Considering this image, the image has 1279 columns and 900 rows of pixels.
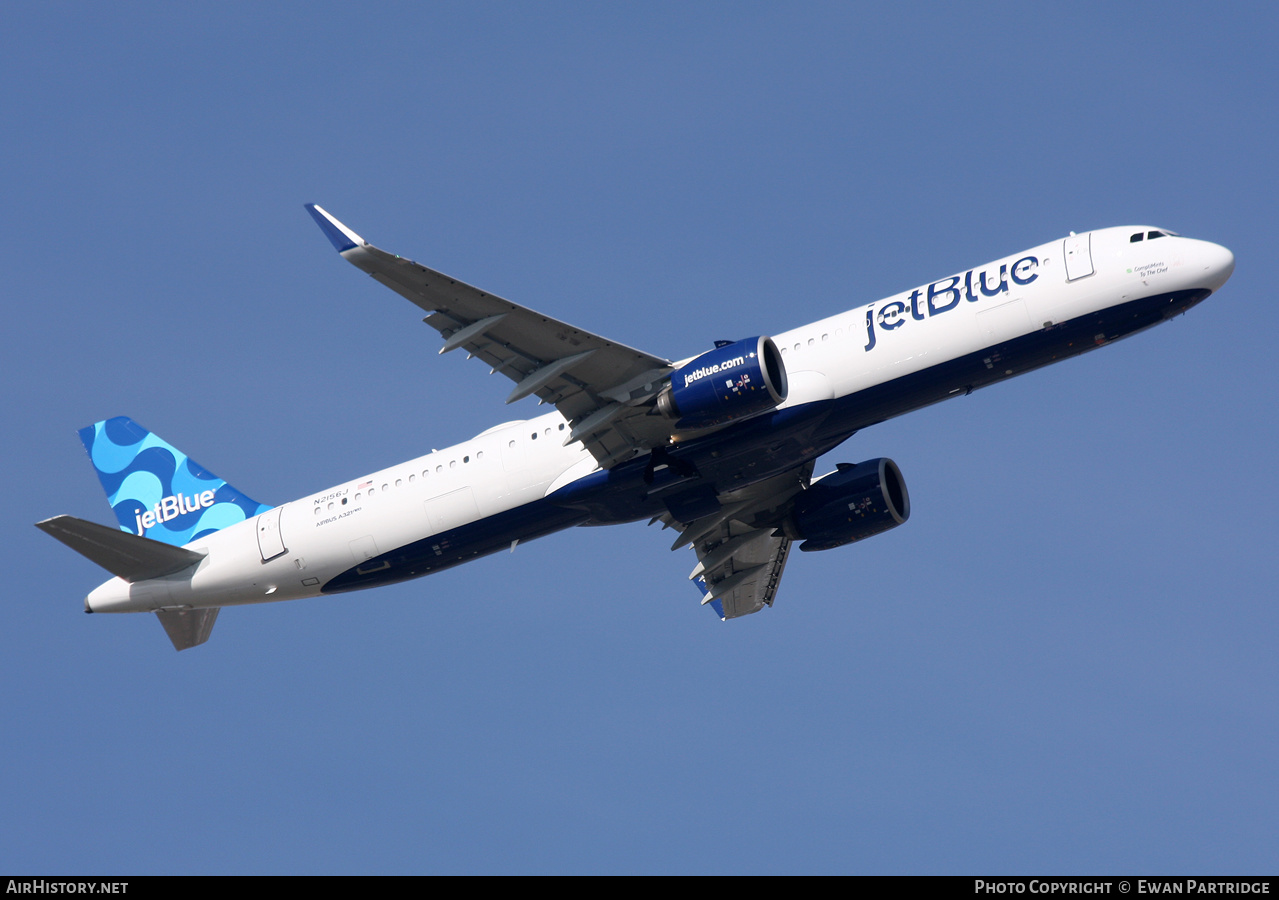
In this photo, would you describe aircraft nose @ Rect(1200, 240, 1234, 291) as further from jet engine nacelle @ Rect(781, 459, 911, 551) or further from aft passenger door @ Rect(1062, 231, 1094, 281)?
jet engine nacelle @ Rect(781, 459, 911, 551)

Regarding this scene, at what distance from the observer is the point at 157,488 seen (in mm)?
50281

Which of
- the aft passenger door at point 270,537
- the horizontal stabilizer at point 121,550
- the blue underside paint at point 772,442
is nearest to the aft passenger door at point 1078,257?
the blue underside paint at point 772,442

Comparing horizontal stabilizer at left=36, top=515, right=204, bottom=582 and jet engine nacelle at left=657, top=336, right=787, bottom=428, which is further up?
jet engine nacelle at left=657, top=336, right=787, bottom=428

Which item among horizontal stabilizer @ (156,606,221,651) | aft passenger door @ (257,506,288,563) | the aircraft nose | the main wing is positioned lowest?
horizontal stabilizer @ (156,606,221,651)

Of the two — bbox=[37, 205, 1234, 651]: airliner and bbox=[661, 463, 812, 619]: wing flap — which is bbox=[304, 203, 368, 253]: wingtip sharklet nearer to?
bbox=[37, 205, 1234, 651]: airliner

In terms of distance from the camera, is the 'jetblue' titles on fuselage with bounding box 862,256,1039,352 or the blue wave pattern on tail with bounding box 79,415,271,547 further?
the blue wave pattern on tail with bounding box 79,415,271,547

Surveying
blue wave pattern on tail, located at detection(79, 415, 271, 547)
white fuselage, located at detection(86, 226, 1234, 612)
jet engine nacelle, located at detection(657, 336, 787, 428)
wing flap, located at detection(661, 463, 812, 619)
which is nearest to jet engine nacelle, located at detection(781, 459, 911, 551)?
wing flap, located at detection(661, 463, 812, 619)

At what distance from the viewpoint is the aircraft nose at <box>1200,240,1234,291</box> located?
3872 centimetres

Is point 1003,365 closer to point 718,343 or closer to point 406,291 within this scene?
point 718,343

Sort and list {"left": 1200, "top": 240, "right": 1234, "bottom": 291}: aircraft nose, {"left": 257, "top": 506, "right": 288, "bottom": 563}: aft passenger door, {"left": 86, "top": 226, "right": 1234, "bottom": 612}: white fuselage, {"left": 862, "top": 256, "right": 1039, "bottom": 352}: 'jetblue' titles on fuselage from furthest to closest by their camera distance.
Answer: {"left": 257, "top": 506, "right": 288, "bottom": 563}: aft passenger door, {"left": 862, "top": 256, "right": 1039, "bottom": 352}: 'jetblue' titles on fuselage, {"left": 86, "top": 226, "right": 1234, "bottom": 612}: white fuselage, {"left": 1200, "top": 240, "right": 1234, "bottom": 291}: aircraft nose

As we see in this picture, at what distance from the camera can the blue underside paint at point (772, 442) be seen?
3928cm

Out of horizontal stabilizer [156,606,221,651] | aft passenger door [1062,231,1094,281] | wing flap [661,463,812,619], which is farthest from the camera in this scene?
horizontal stabilizer [156,606,221,651]

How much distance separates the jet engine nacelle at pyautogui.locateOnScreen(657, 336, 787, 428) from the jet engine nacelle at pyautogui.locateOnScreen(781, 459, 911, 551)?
8828mm

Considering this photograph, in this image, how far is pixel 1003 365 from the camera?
39750mm
